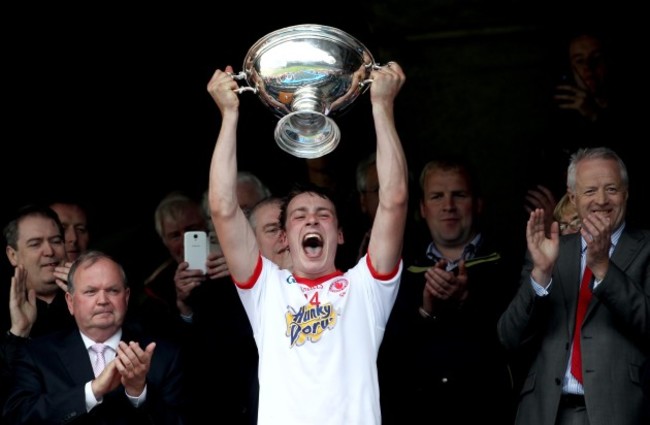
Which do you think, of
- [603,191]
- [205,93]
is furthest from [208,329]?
[205,93]

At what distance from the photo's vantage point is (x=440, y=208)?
8.89 m

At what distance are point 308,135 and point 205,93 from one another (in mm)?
4625

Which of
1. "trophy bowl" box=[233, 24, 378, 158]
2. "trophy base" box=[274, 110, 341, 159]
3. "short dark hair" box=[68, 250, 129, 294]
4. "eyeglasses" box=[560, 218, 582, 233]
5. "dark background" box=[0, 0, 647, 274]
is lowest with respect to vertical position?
"short dark hair" box=[68, 250, 129, 294]

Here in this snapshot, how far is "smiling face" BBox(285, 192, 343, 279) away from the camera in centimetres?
758

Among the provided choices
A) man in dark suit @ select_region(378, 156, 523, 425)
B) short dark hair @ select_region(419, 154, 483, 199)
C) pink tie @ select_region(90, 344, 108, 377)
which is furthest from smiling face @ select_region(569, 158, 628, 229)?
pink tie @ select_region(90, 344, 108, 377)

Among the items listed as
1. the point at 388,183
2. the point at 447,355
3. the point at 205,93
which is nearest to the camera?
the point at 388,183

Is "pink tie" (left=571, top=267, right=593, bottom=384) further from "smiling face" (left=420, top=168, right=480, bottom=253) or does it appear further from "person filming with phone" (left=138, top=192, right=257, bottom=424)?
"person filming with phone" (left=138, top=192, right=257, bottom=424)

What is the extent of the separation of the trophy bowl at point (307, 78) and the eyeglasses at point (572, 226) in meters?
1.58

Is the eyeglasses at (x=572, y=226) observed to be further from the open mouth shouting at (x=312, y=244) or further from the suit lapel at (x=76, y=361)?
the suit lapel at (x=76, y=361)

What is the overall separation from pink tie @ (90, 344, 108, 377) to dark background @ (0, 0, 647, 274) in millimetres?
2323

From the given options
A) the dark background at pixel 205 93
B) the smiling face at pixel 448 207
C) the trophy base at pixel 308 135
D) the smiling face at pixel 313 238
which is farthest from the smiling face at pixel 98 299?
the dark background at pixel 205 93

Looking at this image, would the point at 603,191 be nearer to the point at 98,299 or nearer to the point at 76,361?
the point at 98,299

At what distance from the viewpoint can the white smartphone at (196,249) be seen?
8.88 metres

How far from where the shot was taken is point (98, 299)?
7.98 m
